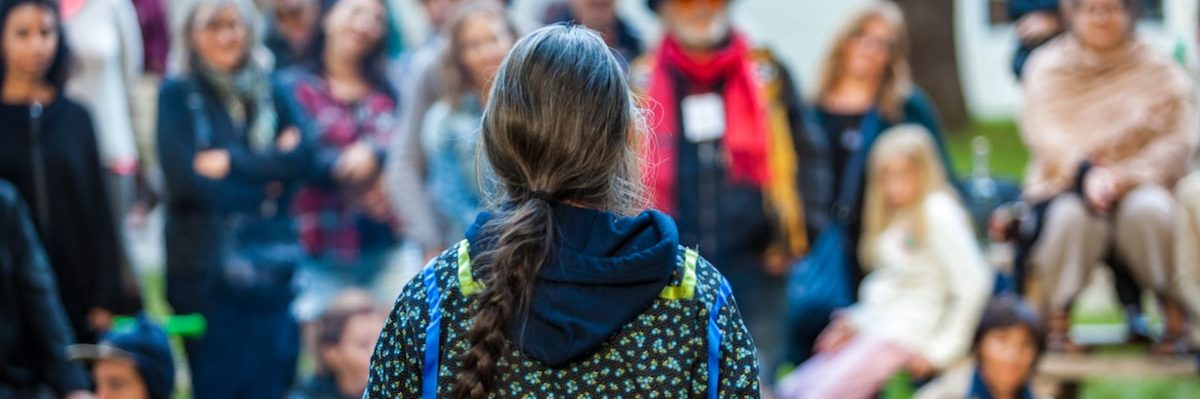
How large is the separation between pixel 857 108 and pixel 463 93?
164 centimetres

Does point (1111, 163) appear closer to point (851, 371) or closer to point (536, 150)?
point (851, 371)

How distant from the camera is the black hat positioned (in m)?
6.08

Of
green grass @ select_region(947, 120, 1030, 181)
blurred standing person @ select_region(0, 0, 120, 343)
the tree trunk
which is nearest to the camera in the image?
blurred standing person @ select_region(0, 0, 120, 343)

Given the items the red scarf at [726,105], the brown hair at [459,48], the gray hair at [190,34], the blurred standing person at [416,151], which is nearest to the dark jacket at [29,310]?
the gray hair at [190,34]

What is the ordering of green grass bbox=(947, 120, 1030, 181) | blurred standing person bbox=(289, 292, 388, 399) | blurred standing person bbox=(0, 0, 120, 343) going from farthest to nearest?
green grass bbox=(947, 120, 1030, 181), blurred standing person bbox=(289, 292, 388, 399), blurred standing person bbox=(0, 0, 120, 343)

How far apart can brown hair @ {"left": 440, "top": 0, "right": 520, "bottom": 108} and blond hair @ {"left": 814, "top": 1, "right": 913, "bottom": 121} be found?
133 cm

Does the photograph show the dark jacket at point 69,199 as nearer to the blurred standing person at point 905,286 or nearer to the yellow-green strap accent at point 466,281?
the blurred standing person at point 905,286

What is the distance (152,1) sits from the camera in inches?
267

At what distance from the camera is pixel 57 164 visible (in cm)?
629

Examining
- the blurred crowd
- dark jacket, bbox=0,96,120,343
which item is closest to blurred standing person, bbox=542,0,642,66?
the blurred crowd

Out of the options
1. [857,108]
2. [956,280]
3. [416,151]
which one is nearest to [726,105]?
[857,108]

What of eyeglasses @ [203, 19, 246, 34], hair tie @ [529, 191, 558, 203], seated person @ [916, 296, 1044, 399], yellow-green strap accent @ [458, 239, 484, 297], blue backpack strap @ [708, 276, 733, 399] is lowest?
seated person @ [916, 296, 1044, 399]

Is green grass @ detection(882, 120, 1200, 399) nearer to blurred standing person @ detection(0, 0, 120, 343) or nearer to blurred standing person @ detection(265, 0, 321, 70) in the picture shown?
blurred standing person @ detection(265, 0, 321, 70)

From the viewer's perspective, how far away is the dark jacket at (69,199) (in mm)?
6215
